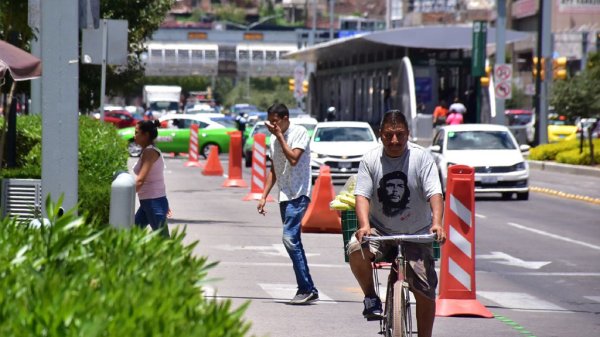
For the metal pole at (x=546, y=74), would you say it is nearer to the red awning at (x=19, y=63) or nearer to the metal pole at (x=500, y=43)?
the metal pole at (x=500, y=43)

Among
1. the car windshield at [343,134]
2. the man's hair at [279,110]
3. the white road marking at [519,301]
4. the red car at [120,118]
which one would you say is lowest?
the red car at [120,118]

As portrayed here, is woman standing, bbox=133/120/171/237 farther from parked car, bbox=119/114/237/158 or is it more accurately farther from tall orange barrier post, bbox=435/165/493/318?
parked car, bbox=119/114/237/158

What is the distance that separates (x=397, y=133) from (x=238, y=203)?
659 inches

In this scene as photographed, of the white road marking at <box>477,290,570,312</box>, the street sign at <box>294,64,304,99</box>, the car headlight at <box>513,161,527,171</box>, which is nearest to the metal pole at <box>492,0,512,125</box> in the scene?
the car headlight at <box>513,161,527,171</box>

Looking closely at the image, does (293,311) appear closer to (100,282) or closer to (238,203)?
(100,282)

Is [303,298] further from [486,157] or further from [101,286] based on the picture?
[486,157]

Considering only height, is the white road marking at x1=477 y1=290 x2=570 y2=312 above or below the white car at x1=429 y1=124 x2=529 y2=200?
below

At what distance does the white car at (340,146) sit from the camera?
30312 mm

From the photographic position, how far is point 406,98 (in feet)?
144

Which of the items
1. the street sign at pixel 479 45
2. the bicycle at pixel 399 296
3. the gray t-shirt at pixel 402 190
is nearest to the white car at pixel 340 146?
the street sign at pixel 479 45

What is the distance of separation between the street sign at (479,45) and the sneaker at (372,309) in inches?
1303

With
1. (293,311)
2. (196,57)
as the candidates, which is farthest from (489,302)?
(196,57)

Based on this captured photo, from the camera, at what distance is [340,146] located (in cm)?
3086

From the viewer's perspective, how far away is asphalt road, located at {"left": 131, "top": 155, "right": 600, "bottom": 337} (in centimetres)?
1068
